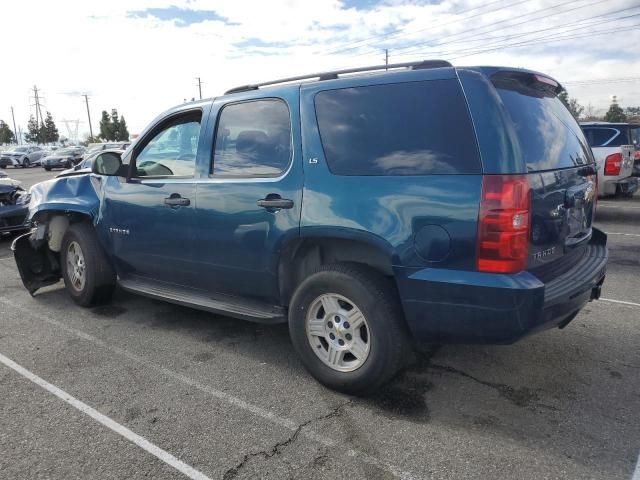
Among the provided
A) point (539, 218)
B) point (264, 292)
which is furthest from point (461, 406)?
point (264, 292)

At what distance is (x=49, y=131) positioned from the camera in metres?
94.4

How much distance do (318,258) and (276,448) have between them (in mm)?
1245

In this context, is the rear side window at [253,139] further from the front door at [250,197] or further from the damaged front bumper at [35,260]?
the damaged front bumper at [35,260]

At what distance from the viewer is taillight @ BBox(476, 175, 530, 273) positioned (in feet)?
8.52

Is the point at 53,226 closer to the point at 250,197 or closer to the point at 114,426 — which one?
the point at 250,197

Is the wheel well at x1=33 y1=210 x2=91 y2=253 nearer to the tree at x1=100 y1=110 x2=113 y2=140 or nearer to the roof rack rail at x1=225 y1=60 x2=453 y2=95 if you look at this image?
the roof rack rail at x1=225 y1=60 x2=453 y2=95

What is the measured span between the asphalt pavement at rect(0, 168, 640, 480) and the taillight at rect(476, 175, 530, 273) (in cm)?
96

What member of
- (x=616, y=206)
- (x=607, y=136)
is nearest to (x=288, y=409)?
(x=607, y=136)

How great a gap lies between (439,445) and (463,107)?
1783 millimetres

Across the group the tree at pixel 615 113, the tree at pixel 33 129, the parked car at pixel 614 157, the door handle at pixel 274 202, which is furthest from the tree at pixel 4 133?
the door handle at pixel 274 202

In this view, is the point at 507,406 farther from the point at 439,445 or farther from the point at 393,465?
the point at 393,465

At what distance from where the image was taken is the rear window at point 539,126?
9.23 feet

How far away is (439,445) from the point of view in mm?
2676

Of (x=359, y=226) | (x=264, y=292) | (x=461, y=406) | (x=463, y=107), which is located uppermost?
(x=463, y=107)
